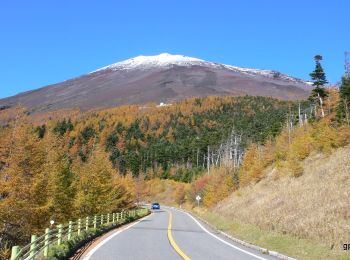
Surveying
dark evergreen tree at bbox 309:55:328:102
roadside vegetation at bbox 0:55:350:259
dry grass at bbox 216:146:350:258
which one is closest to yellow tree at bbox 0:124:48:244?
roadside vegetation at bbox 0:55:350:259

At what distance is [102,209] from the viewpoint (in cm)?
4212

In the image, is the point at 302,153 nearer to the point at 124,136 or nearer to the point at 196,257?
the point at 196,257

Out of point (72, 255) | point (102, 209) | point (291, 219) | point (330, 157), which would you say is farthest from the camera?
point (102, 209)

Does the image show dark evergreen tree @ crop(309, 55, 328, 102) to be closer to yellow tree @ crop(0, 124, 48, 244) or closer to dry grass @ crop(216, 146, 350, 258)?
dry grass @ crop(216, 146, 350, 258)

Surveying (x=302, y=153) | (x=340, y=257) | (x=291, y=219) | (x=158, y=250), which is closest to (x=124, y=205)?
(x=302, y=153)

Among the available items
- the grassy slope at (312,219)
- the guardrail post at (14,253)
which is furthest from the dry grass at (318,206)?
the guardrail post at (14,253)

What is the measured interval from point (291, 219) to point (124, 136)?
548 feet

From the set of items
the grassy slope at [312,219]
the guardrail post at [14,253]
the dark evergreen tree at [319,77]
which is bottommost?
the grassy slope at [312,219]

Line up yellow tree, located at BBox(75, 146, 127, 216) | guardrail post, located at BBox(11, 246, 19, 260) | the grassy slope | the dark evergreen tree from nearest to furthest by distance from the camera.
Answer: guardrail post, located at BBox(11, 246, 19, 260) → the grassy slope → yellow tree, located at BBox(75, 146, 127, 216) → the dark evergreen tree

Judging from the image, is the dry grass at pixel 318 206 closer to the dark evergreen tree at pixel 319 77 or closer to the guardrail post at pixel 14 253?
the guardrail post at pixel 14 253

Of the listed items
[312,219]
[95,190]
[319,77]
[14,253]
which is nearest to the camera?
[14,253]

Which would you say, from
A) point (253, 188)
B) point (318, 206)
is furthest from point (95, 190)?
point (318, 206)

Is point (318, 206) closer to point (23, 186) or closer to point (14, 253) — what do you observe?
point (23, 186)

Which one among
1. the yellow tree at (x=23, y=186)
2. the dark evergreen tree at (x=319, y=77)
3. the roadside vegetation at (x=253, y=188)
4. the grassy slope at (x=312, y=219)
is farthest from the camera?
the dark evergreen tree at (x=319, y=77)
